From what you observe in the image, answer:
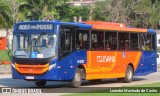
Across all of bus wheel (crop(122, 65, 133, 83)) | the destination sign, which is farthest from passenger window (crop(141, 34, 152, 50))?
the destination sign

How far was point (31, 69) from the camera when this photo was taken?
21453 millimetres

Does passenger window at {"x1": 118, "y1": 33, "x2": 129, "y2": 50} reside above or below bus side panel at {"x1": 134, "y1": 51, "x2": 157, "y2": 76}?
above

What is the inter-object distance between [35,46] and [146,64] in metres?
9.24

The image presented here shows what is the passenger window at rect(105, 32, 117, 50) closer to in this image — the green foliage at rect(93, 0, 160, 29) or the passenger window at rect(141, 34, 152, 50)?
the passenger window at rect(141, 34, 152, 50)

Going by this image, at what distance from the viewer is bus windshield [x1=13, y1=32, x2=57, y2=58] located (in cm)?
2125

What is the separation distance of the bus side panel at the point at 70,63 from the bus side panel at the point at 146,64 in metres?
6.11

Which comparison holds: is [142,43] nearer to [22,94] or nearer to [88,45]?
[88,45]

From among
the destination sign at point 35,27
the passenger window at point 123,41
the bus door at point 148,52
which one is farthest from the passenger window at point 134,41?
the destination sign at point 35,27

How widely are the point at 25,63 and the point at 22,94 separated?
3.12 meters

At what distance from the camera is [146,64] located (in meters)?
28.7

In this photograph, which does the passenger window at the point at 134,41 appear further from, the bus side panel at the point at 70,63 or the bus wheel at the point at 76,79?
the bus wheel at the point at 76,79

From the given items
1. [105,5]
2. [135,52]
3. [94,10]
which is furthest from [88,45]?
[94,10]

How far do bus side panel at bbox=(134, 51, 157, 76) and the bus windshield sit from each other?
7859 millimetres

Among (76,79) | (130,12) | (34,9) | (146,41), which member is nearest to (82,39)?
(76,79)
